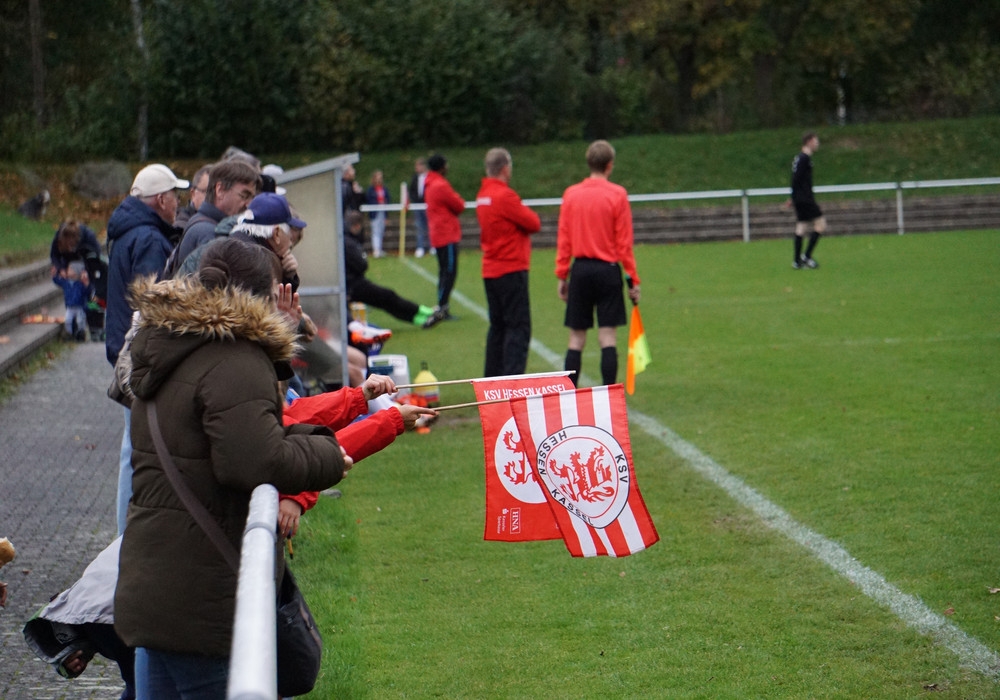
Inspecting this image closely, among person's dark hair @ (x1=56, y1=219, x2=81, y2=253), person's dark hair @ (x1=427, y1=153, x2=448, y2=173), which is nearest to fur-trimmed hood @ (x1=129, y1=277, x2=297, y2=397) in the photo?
person's dark hair @ (x1=427, y1=153, x2=448, y2=173)

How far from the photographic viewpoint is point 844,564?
5.64 m

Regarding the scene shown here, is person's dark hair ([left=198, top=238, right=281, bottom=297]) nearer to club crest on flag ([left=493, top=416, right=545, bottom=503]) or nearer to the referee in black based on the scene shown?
club crest on flag ([left=493, top=416, right=545, bottom=503])

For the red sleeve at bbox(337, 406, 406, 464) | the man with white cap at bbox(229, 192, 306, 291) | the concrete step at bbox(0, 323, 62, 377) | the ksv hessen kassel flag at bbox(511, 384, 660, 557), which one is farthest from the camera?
the concrete step at bbox(0, 323, 62, 377)

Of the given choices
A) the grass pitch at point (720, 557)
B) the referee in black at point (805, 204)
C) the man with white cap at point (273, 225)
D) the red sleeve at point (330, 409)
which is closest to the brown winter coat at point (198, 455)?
the red sleeve at point (330, 409)

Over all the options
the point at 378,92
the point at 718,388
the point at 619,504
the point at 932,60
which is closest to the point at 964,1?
the point at 932,60

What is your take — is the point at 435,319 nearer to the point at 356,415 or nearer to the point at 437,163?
the point at 437,163

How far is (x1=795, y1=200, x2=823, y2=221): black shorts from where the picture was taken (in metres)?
20.6

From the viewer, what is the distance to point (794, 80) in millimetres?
51031

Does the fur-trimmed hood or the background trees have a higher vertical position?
the background trees

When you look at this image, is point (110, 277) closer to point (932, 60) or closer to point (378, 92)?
point (378, 92)

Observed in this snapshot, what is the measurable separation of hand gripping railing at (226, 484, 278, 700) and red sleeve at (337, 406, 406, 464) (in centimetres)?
Answer: 126

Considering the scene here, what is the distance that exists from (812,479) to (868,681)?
113 inches

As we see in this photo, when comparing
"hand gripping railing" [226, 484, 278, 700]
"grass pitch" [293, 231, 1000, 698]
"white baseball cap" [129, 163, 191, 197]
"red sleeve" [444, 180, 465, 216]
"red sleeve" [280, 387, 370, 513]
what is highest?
"red sleeve" [444, 180, 465, 216]

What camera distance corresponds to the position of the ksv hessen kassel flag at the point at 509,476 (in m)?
4.27
